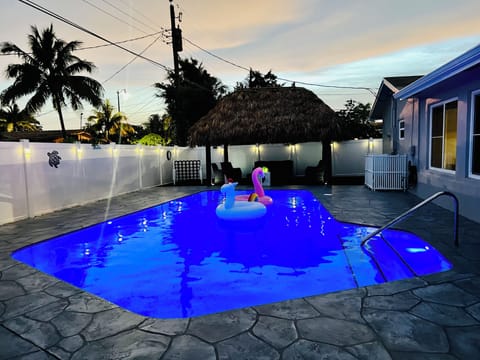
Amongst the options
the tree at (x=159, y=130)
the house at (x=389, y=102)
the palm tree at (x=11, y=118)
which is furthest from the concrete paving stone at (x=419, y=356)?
the palm tree at (x=11, y=118)

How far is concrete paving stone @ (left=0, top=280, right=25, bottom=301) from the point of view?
369 centimetres

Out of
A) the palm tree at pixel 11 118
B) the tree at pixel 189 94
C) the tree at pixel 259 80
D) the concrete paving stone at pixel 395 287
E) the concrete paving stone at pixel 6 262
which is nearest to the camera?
the concrete paving stone at pixel 395 287

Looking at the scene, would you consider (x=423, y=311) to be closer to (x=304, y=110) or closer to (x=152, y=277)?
(x=152, y=277)

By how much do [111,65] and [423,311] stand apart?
22688 millimetres

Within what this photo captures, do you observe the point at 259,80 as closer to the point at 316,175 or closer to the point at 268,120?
the point at 268,120

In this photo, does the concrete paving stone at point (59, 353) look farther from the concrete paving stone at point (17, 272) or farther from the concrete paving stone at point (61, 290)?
the concrete paving stone at point (17, 272)

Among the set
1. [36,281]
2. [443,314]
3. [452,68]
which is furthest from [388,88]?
[36,281]

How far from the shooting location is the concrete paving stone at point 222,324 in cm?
265

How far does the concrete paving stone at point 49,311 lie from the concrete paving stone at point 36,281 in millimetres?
668

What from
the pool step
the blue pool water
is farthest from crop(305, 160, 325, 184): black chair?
the pool step

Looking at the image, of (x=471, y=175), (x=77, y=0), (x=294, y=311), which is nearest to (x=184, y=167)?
(x=77, y=0)

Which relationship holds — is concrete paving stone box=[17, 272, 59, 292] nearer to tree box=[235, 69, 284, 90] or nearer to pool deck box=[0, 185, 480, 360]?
pool deck box=[0, 185, 480, 360]

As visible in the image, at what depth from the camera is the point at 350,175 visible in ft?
61.3

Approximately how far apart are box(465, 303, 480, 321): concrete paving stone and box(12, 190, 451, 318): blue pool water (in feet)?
4.14
